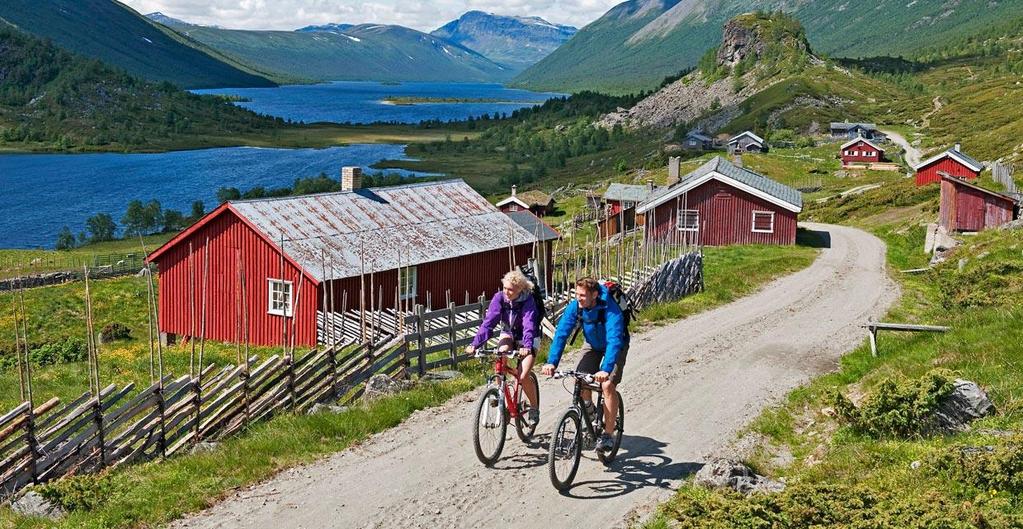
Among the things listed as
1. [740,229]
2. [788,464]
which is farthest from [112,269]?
[788,464]

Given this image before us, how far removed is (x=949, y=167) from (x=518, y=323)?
63.5 m

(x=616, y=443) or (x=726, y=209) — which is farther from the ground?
(x=726, y=209)

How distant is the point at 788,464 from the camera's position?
474 inches

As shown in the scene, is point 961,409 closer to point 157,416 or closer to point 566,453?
point 566,453

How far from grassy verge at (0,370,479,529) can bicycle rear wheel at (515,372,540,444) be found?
235cm

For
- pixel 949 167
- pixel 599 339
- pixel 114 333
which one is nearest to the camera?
pixel 599 339

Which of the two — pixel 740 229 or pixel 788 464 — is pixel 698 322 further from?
pixel 740 229

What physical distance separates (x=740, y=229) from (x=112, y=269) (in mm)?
38031

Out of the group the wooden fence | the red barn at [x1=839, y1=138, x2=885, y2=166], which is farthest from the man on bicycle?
the red barn at [x1=839, y1=138, x2=885, y2=166]

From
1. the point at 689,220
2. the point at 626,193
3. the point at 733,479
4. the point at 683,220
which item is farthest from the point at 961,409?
the point at 626,193

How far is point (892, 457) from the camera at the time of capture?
1102cm

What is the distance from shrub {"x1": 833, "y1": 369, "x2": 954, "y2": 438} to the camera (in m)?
11.8

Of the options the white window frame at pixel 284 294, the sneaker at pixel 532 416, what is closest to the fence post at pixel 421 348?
the sneaker at pixel 532 416

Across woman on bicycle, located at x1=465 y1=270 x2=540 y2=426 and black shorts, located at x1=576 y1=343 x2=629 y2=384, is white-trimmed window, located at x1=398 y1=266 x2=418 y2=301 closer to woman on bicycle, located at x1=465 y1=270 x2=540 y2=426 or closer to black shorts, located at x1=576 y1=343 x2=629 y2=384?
woman on bicycle, located at x1=465 y1=270 x2=540 y2=426
